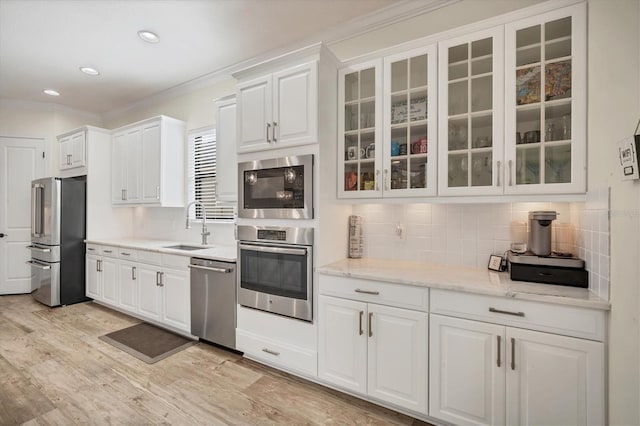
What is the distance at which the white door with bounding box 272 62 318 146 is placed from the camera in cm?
225

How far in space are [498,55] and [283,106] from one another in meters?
1.51

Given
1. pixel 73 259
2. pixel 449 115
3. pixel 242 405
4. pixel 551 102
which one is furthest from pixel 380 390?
pixel 73 259

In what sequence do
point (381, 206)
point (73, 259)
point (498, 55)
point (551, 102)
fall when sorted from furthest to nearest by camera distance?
point (73, 259) → point (381, 206) → point (498, 55) → point (551, 102)

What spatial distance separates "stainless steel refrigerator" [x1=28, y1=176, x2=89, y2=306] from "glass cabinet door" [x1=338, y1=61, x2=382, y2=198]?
4001mm

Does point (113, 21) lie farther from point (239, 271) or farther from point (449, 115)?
point (449, 115)

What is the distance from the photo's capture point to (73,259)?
4227 mm

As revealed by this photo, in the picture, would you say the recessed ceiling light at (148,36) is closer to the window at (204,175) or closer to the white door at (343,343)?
the window at (204,175)

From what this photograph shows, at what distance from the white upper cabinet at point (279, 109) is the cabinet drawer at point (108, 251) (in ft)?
8.32

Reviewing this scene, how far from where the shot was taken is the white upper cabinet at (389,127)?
6.95ft

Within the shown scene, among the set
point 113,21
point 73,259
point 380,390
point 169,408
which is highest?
point 113,21

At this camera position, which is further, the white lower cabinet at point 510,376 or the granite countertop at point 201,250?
the granite countertop at point 201,250

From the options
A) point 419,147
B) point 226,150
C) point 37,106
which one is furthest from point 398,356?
point 37,106

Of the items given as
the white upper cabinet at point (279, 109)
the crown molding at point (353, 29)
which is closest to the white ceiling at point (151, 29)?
the crown molding at point (353, 29)

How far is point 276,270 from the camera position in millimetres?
2426
